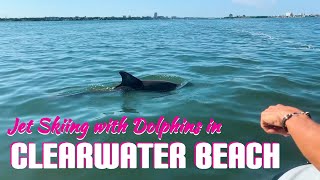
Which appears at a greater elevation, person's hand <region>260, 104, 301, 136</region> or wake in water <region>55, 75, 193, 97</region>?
person's hand <region>260, 104, 301, 136</region>

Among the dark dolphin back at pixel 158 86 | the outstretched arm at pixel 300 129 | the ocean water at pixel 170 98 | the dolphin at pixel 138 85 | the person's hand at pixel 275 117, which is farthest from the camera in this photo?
the dark dolphin back at pixel 158 86

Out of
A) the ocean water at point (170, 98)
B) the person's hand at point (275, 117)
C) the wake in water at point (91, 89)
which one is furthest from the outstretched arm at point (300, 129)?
the wake in water at point (91, 89)

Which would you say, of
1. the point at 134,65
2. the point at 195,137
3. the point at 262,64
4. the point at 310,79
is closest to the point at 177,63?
the point at 134,65

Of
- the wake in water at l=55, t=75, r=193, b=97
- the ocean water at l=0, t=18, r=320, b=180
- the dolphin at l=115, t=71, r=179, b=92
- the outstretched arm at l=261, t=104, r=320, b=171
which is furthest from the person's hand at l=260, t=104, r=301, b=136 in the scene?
the wake in water at l=55, t=75, r=193, b=97

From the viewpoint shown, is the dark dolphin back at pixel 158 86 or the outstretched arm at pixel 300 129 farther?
the dark dolphin back at pixel 158 86

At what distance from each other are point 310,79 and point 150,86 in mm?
6085

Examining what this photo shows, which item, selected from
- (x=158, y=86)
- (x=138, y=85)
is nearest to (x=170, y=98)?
(x=158, y=86)

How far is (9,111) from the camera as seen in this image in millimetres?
10781

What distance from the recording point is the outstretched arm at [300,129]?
9.42 feet

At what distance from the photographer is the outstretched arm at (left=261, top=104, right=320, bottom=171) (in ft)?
9.42

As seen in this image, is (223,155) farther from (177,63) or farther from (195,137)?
(177,63)

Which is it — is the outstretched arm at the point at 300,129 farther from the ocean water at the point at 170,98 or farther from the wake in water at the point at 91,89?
the wake in water at the point at 91,89

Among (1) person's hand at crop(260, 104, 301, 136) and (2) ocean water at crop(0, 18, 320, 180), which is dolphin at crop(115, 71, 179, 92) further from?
(1) person's hand at crop(260, 104, 301, 136)

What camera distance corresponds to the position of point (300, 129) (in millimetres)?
3057
